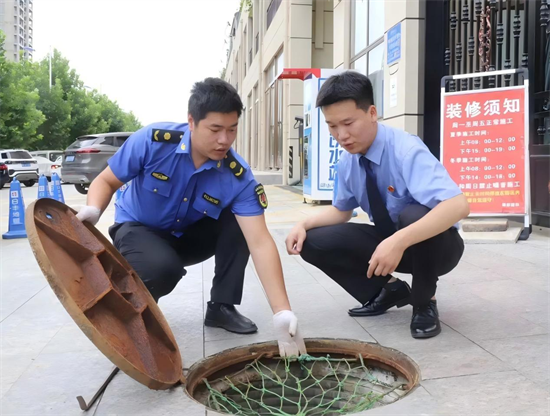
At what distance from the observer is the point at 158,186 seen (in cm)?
269

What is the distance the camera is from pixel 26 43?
102 meters

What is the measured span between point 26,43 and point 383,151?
114 metres

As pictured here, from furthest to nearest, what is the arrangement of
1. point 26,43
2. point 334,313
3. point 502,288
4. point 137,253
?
point 26,43, point 502,288, point 334,313, point 137,253

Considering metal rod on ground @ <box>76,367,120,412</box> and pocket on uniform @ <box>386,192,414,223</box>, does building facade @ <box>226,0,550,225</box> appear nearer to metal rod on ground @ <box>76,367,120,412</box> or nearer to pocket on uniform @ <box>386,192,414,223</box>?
pocket on uniform @ <box>386,192,414,223</box>

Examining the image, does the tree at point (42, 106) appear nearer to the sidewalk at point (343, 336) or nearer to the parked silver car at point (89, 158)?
the parked silver car at point (89, 158)

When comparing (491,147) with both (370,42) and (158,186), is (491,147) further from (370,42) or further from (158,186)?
(370,42)

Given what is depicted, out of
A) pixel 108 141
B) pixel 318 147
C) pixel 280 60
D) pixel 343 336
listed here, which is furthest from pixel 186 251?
pixel 280 60

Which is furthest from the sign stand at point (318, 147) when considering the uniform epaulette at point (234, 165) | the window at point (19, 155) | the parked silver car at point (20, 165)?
the window at point (19, 155)

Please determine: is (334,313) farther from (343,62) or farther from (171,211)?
(343,62)

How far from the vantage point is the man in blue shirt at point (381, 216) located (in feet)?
7.63

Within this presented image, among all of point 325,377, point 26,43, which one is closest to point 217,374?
point 325,377

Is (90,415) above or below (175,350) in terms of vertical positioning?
below

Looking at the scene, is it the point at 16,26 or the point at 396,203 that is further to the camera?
the point at 16,26

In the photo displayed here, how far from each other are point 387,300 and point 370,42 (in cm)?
674
